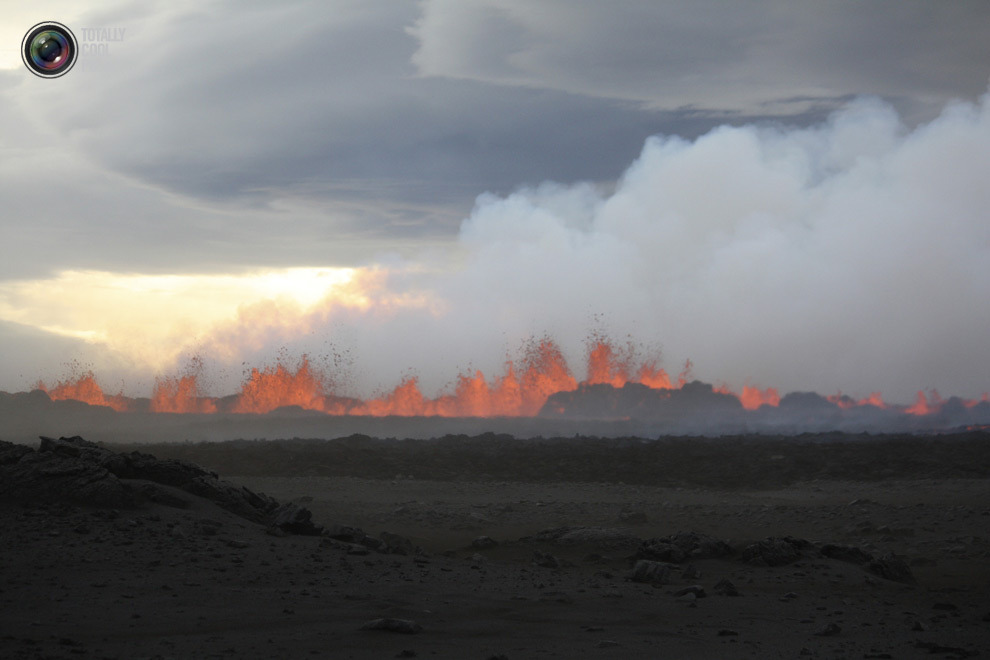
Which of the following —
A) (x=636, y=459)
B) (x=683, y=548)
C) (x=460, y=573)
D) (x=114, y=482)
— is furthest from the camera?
(x=636, y=459)

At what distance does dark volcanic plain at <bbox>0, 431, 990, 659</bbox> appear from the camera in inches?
398

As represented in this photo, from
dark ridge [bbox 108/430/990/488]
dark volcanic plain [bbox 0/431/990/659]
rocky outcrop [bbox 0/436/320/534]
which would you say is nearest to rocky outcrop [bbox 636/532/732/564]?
dark volcanic plain [bbox 0/431/990/659]

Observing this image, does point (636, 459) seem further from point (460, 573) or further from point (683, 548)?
Result: point (460, 573)

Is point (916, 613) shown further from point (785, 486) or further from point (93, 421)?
point (93, 421)

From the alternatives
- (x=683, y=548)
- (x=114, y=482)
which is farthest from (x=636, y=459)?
A: (x=114, y=482)

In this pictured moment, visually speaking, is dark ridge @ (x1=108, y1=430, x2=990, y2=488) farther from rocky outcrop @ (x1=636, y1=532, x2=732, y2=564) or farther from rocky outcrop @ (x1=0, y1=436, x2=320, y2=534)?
rocky outcrop @ (x1=0, y1=436, x2=320, y2=534)

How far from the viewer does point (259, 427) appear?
67.6 metres

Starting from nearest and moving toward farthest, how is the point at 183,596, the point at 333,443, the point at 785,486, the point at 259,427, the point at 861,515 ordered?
the point at 183,596 → the point at 861,515 → the point at 785,486 → the point at 333,443 → the point at 259,427

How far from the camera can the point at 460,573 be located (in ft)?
46.9

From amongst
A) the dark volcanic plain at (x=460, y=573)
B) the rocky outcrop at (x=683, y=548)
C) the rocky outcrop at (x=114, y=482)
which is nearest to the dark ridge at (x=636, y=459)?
the dark volcanic plain at (x=460, y=573)

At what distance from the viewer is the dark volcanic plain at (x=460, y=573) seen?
33.2 ft

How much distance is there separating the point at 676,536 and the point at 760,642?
6.41 m

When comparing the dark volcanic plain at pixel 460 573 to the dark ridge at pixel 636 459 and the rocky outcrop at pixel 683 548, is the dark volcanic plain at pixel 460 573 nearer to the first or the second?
the rocky outcrop at pixel 683 548

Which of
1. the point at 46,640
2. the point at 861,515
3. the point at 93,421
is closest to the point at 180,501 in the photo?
the point at 46,640
